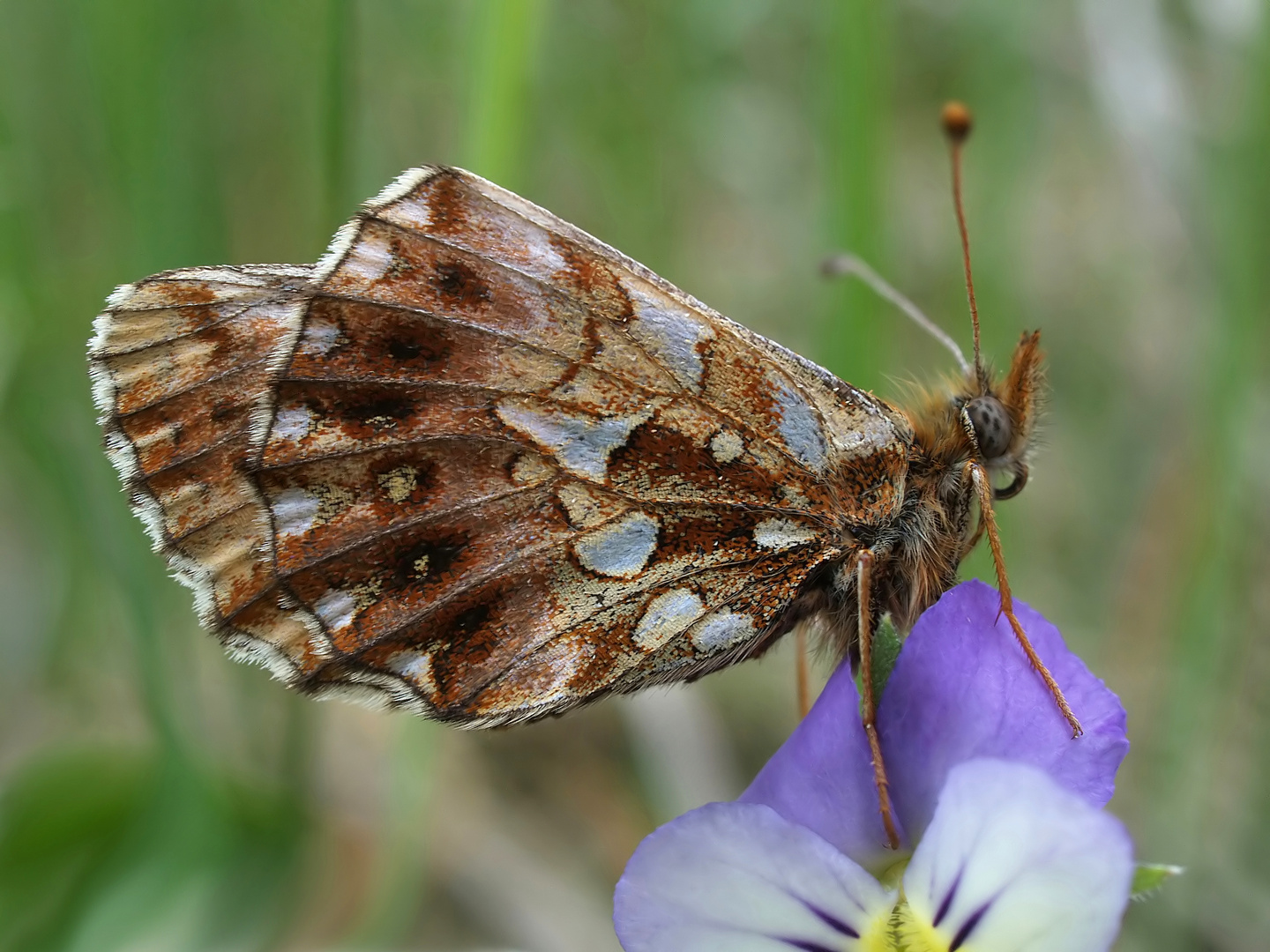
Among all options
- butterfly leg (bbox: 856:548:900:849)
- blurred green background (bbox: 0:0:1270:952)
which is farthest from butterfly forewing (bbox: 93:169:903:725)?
blurred green background (bbox: 0:0:1270:952)

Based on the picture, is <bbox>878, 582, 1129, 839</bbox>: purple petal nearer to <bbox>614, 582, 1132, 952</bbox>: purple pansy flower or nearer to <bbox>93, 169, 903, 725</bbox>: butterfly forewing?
<bbox>614, 582, 1132, 952</bbox>: purple pansy flower

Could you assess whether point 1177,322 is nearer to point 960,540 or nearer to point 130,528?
point 960,540

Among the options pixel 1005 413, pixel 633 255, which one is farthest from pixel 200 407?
pixel 633 255

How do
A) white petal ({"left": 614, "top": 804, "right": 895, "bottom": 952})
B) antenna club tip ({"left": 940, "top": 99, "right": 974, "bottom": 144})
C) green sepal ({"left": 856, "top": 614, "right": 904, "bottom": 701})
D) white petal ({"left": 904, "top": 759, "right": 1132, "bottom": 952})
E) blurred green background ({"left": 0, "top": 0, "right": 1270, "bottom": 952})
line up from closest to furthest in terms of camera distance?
white petal ({"left": 904, "top": 759, "right": 1132, "bottom": 952}) → white petal ({"left": 614, "top": 804, "right": 895, "bottom": 952}) → green sepal ({"left": 856, "top": 614, "right": 904, "bottom": 701}) → antenna club tip ({"left": 940, "top": 99, "right": 974, "bottom": 144}) → blurred green background ({"left": 0, "top": 0, "right": 1270, "bottom": 952})

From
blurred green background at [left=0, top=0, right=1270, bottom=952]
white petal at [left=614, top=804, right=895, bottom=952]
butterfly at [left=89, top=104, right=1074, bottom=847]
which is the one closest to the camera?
white petal at [left=614, top=804, right=895, bottom=952]

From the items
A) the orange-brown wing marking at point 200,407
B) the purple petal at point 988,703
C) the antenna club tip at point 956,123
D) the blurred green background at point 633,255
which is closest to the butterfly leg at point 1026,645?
the purple petal at point 988,703

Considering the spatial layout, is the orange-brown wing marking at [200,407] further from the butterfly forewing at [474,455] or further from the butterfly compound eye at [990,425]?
the butterfly compound eye at [990,425]
